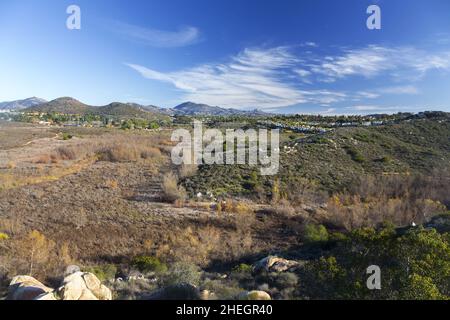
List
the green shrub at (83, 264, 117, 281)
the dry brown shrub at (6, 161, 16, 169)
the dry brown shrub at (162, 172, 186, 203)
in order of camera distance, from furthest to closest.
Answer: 1. the dry brown shrub at (6, 161, 16, 169)
2. the dry brown shrub at (162, 172, 186, 203)
3. the green shrub at (83, 264, 117, 281)

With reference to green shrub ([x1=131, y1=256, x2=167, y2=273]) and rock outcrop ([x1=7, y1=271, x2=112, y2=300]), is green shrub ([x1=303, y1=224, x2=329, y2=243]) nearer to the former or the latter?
green shrub ([x1=131, y1=256, x2=167, y2=273])

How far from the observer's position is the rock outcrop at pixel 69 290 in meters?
4.98

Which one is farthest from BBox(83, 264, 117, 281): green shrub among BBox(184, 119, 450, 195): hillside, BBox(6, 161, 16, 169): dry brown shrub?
BBox(6, 161, 16, 169): dry brown shrub

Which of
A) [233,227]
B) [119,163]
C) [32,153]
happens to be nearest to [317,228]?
[233,227]

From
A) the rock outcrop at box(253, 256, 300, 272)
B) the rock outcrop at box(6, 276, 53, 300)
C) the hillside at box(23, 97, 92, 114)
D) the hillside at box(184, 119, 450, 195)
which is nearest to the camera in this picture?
the rock outcrop at box(6, 276, 53, 300)

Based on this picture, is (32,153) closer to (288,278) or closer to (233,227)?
(233,227)

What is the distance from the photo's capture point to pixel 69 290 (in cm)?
507

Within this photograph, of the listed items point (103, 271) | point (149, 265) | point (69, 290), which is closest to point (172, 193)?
point (149, 265)

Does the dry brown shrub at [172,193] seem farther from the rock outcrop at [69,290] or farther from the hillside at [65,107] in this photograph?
the hillside at [65,107]

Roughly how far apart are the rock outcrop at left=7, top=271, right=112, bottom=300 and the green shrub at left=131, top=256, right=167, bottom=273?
273cm

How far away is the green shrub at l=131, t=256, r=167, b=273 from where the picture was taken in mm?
8664

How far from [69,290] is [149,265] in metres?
3.87

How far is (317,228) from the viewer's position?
11672mm

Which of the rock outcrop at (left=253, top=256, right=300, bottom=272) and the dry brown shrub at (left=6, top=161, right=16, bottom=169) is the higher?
the dry brown shrub at (left=6, top=161, right=16, bottom=169)
